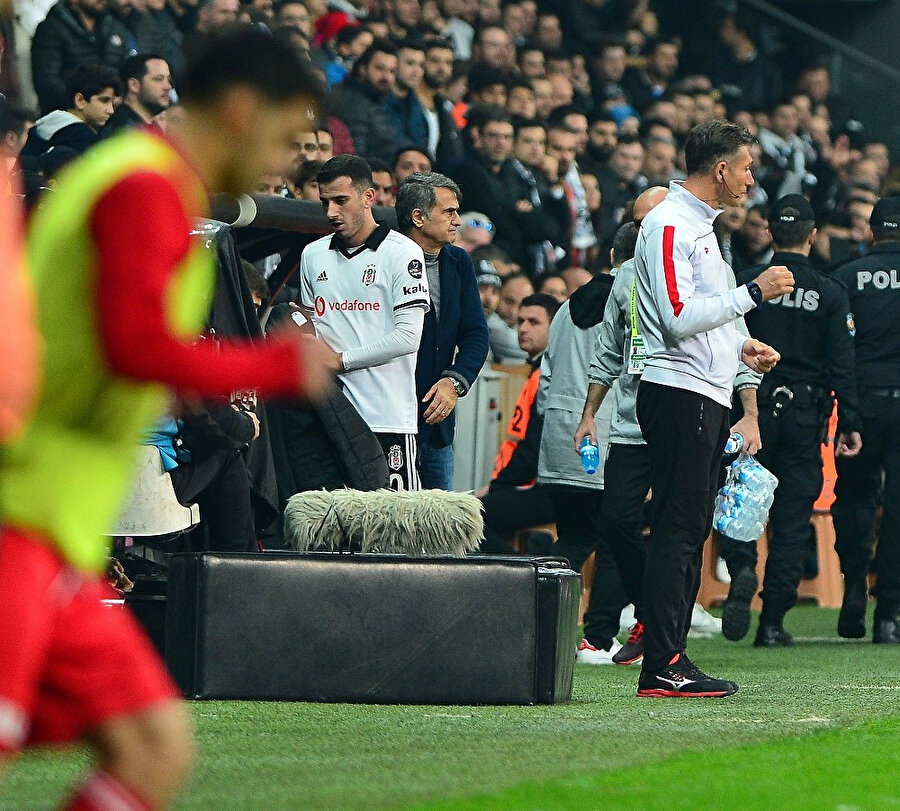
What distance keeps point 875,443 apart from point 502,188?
5.21 m

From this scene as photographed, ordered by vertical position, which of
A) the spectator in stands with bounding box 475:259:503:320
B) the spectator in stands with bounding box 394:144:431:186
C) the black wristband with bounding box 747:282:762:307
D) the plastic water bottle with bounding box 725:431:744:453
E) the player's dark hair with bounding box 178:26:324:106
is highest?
the spectator in stands with bounding box 394:144:431:186

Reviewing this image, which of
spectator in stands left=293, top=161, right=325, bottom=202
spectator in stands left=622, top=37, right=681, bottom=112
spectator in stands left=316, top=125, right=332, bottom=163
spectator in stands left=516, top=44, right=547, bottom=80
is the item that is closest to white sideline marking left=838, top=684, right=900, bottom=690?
spectator in stands left=293, top=161, right=325, bottom=202

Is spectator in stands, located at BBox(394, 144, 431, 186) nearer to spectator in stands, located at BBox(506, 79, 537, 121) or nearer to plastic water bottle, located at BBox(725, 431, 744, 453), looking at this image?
spectator in stands, located at BBox(506, 79, 537, 121)

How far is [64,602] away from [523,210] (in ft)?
39.9

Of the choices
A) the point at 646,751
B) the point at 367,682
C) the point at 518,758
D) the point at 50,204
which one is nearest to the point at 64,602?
the point at 50,204

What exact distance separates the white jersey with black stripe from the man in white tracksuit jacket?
1.45m

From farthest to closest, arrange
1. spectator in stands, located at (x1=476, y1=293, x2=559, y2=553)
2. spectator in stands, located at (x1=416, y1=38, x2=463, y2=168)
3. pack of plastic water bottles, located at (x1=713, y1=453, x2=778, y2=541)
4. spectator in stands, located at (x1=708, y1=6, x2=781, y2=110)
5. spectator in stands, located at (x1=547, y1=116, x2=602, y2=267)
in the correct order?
1. spectator in stands, located at (x1=708, y1=6, x2=781, y2=110)
2. spectator in stands, located at (x1=547, y1=116, x2=602, y2=267)
3. spectator in stands, located at (x1=416, y1=38, x2=463, y2=168)
4. spectator in stands, located at (x1=476, y1=293, x2=559, y2=553)
5. pack of plastic water bottles, located at (x1=713, y1=453, x2=778, y2=541)

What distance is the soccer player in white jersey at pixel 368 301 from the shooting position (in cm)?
838

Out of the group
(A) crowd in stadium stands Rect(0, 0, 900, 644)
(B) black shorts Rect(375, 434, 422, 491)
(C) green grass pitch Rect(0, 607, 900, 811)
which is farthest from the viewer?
(A) crowd in stadium stands Rect(0, 0, 900, 644)

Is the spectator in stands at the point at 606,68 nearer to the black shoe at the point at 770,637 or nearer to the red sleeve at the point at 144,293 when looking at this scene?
the black shoe at the point at 770,637

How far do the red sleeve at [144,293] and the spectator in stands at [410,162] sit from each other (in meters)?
10.1

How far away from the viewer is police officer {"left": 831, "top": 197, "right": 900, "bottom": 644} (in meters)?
10.5

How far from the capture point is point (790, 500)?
33.3 ft

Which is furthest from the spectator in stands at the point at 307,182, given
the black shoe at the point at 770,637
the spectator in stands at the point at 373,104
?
the black shoe at the point at 770,637
